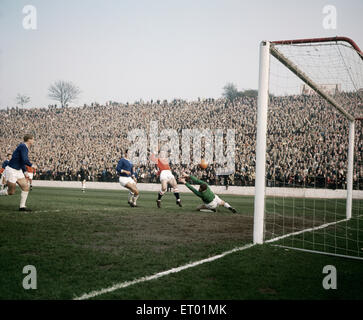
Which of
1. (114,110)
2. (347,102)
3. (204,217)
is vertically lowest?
(204,217)

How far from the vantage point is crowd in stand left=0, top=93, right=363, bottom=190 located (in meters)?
23.1

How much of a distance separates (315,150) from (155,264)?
68.6 ft

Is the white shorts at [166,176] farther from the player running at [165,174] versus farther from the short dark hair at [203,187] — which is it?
the short dark hair at [203,187]

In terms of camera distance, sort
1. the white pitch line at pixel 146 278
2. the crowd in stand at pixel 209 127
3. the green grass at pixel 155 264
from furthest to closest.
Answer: the crowd in stand at pixel 209 127 < the green grass at pixel 155 264 < the white pitch line at pixel 146 278

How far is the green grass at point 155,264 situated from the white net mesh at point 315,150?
4.56 ft

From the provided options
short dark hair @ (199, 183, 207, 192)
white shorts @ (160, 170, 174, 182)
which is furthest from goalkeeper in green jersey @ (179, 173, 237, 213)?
white shorts @ (160, 170, 174, 182)

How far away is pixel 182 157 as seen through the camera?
106 ft

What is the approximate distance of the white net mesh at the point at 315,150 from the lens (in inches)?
306

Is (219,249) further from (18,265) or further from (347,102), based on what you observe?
(347,102)

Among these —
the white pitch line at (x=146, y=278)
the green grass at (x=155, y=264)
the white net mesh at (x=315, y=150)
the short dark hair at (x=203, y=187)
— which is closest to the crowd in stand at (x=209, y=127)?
the white net mesh at (x=315, y=150)

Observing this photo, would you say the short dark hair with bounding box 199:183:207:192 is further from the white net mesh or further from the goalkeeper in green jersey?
the white net mesh

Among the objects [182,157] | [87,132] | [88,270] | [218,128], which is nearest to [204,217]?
[88,270]

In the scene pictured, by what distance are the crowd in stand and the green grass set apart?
590 cm

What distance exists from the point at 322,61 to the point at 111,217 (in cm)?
630
